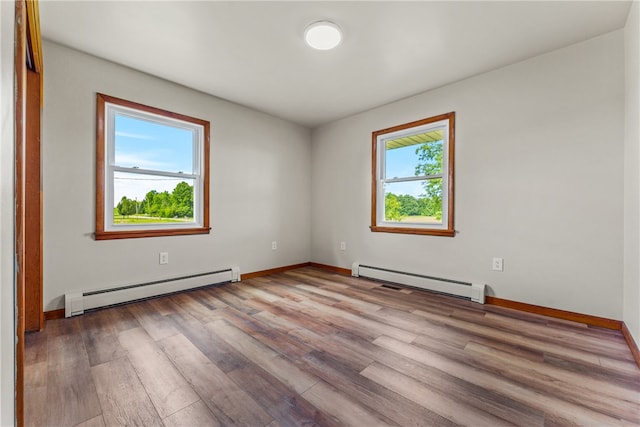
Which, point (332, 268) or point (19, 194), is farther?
point (332, 268)

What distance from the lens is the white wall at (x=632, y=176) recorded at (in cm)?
180

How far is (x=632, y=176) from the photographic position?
193 centimetres

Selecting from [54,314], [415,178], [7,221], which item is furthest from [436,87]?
[54,314]

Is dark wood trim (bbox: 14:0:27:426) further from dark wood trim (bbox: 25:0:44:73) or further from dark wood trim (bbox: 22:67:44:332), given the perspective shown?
dark wood trim (bbox: 22:67:44:332)

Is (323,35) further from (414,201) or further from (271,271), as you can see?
(271,271)

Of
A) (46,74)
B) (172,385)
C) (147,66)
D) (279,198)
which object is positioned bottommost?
(172,385)

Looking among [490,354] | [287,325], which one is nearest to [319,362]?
[287,325]

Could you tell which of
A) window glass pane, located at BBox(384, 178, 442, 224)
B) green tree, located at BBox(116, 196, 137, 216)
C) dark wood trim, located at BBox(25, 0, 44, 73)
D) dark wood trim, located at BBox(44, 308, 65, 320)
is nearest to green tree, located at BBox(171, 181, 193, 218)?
green tree, located at BBox(116, 196, 137, 216)

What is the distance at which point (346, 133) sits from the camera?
13.8ft

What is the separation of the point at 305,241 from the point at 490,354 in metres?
3.19

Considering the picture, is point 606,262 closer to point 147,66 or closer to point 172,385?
point 172,385

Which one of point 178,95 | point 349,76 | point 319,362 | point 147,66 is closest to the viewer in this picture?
point 319,362

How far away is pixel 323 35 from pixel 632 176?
2.51 metres

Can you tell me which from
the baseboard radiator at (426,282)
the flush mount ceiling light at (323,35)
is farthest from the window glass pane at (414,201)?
the flush mount ceiling light at (323,35)
